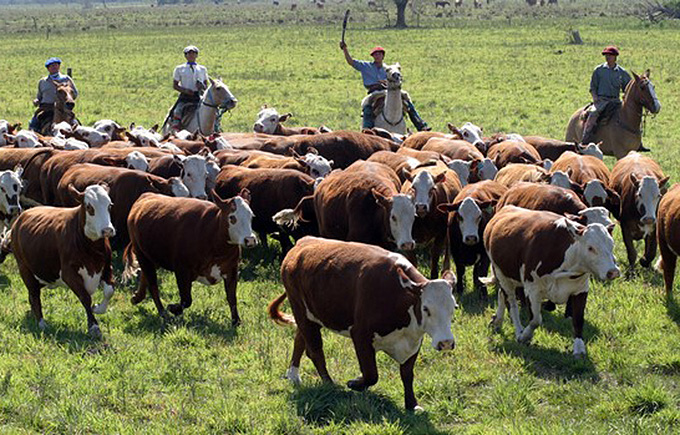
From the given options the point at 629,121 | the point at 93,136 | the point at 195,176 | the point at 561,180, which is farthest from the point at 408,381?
the point at 629,121

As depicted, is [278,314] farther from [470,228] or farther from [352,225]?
[470,228]

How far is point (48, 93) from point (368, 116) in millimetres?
5926

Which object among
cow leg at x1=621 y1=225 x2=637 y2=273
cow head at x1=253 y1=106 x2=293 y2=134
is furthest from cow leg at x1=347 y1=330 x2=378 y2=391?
cow head at x1=253 y1=106 x2=293 y2=134

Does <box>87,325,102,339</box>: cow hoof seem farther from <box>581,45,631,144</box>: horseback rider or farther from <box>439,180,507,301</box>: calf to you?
<box>581,45,631,144</box>: horseback rider

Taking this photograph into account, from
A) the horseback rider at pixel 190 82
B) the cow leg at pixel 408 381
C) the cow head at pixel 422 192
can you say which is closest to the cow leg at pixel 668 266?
the cow head at pixel 422 192

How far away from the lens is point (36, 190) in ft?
43.4

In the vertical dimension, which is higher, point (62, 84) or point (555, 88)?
point (62, 84)

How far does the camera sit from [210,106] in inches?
695

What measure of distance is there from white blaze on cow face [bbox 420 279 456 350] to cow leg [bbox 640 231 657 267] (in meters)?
5.17

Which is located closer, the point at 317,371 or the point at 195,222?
the point at 317,371

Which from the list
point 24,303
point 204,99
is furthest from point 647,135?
point 24,303

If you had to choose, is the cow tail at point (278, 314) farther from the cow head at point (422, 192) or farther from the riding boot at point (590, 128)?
the riding boot at point (590, 128)

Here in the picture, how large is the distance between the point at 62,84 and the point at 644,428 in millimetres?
14069

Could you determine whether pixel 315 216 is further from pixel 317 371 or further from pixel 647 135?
pixel 647 135
